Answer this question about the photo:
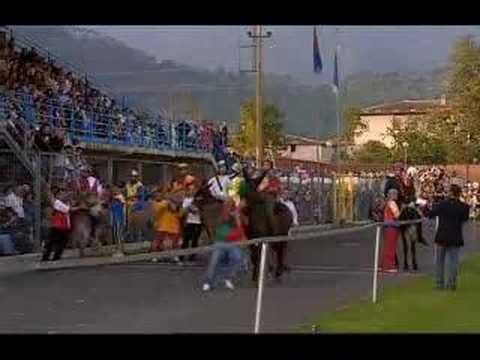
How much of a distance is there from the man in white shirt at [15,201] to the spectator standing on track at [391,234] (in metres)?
7.11

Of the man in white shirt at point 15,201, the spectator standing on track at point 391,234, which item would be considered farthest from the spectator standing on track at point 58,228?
the spectator standing on track at point 391,234

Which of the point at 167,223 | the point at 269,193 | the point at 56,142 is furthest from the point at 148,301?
the point at 56,142

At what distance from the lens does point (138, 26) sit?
8734mm

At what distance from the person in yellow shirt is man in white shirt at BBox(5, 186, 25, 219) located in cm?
270

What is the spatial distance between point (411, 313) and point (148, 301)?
3306 mm

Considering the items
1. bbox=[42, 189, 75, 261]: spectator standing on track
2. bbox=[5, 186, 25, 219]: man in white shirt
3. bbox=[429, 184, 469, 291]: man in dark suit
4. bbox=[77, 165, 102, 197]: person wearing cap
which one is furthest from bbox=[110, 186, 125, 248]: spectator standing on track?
bbox=[429, 184, 469, 291]: man in dark suit

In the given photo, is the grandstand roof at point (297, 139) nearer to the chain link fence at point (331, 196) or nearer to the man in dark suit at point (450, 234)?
Answer: the chain link fence at point (331, 196)

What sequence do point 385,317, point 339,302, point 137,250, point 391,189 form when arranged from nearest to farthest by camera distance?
point 385,317 → point 339,302 → point 391,189 → point 137,250

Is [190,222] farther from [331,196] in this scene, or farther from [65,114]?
[331,196]

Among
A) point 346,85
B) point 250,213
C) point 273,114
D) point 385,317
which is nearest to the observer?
point 385,317

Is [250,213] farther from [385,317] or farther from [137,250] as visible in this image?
[137,250]

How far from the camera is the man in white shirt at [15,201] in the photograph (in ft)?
68.2

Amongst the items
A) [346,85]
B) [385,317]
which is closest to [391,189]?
→ [385,317]

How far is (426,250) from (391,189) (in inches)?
220
